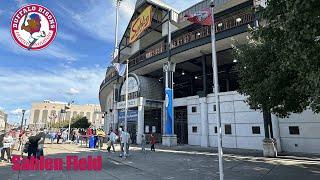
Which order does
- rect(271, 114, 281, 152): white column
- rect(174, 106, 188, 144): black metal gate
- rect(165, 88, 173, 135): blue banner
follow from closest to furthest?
rect(271, 114, 281, 152): white column < rect(165, 88, 173, 135): blue banner < rect(174, 106, 188, 144): black metal gate

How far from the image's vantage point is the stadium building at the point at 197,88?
21.3 m

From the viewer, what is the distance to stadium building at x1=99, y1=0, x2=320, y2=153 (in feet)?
70.0

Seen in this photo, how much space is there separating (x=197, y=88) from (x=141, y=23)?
1300cm

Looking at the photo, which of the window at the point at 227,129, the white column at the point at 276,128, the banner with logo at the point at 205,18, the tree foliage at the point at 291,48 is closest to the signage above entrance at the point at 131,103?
the window at the point at 227,129

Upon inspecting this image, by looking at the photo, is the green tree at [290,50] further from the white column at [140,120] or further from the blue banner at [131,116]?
the blue banner at [131,116]

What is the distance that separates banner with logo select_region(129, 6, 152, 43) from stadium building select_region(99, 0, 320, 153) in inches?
31.9

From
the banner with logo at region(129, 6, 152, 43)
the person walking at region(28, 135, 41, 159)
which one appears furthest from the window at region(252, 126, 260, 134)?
the person walking at region(28, 135, 41, 159)

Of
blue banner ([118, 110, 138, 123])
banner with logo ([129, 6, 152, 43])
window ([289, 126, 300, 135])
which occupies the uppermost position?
banner with logo ([129, 6, 152, 43])

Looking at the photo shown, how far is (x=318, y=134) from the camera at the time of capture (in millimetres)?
19562

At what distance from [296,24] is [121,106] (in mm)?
32145

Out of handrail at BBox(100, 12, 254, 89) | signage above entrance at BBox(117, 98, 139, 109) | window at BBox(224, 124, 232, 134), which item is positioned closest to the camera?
handrail at BBox(100, 12, 254, 89)

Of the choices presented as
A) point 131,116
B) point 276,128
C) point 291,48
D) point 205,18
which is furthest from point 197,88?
point 291,48

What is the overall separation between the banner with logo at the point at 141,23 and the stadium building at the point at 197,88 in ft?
2.66

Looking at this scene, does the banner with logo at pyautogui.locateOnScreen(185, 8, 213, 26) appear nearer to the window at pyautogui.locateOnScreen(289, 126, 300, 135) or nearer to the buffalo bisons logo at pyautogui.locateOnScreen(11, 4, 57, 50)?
the buffalo bisons logo at pyautogui.locateOnScreen(11, 4, 57, 50)
